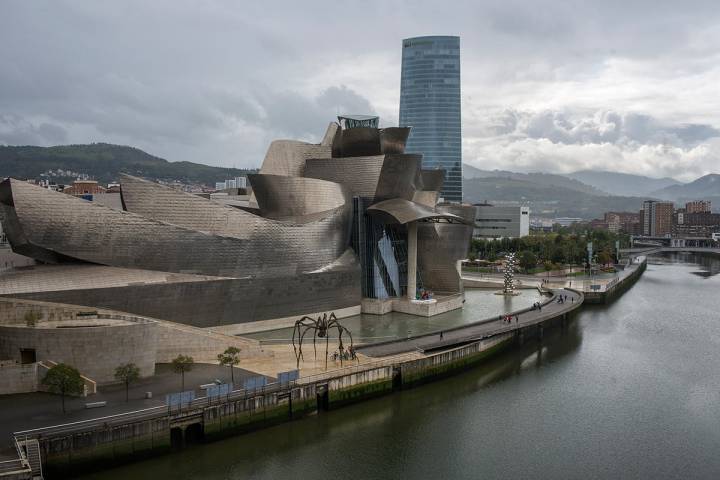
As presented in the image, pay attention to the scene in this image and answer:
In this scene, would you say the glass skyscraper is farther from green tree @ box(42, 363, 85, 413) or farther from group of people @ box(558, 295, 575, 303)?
green tree @ box(42, 363, 85, 413)

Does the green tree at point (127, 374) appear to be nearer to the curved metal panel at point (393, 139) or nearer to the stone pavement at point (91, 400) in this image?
the stone pavement at point (91, 400)

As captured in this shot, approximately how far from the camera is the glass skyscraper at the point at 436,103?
145 metres

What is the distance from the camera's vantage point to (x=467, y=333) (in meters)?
37.4

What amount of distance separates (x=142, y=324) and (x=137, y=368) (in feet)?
6.75

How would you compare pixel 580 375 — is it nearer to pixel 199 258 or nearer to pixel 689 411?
pixel 689 411

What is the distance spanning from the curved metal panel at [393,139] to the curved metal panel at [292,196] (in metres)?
9.90

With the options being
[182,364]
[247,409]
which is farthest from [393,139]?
[247,409]

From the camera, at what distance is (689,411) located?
28109mm

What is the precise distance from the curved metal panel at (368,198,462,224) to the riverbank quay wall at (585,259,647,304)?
2279cm

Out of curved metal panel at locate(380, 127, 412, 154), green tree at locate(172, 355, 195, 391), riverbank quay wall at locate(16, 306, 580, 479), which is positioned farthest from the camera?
curved metal panel at locate(380, 127, 412, 154)

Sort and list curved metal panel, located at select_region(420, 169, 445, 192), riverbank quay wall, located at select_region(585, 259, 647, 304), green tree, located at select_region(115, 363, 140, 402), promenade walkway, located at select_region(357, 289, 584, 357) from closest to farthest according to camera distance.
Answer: green tree, located at select_region(115, 363, 140, 402)
promenade walkway, located at select_region(357, 289, 584, 357)
curved metal panel, located at select_region(420, 169, 445, 192)
riverbank quay wall, located at select_region(585, 259, 647, 304)

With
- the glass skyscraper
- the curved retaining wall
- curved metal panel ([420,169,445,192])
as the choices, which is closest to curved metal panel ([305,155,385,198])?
curved metal panel ([420,169,445,192])

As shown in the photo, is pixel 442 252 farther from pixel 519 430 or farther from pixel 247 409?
pixel 247 409

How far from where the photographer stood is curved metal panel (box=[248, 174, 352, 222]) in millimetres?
42037
